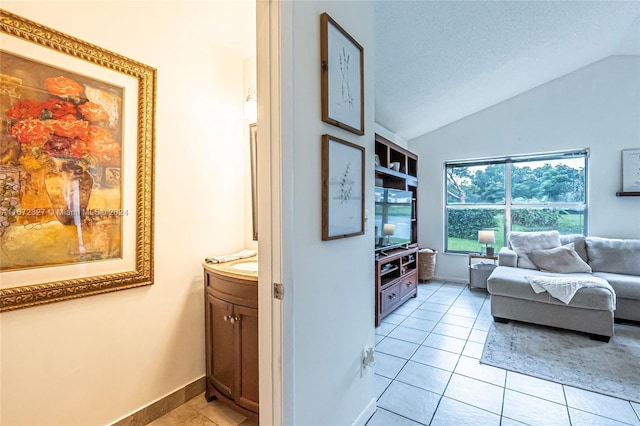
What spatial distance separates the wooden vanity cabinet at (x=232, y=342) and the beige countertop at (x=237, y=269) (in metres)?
0.03

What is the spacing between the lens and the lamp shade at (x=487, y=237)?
4.38 m

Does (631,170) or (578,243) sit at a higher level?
(631,170)

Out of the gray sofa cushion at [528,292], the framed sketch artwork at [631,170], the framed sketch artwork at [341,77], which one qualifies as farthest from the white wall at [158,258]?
the framed sketch artwork at [631,170]

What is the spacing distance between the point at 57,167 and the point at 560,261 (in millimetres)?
4753

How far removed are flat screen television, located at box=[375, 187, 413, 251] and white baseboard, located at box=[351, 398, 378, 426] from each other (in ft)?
5.67

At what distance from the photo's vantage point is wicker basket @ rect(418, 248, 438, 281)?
4910 millimetres

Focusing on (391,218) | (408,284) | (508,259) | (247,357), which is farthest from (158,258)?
(508,259)

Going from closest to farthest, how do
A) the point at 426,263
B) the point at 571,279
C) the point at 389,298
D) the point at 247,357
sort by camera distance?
the point at 247,357
the point at 571,279
the point at 389,298
the point at 426,263

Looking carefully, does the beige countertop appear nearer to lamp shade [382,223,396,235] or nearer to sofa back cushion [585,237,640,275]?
lamp shade [382,223,396,235]

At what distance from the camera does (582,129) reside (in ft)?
13.6

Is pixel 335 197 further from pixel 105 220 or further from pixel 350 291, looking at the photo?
pixel 105 220

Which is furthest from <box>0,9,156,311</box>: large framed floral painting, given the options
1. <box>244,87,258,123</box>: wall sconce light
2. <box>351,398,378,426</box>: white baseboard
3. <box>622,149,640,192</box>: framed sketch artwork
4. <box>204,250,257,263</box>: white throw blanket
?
<box>622,149,640,192</box>: framed sketch artwork

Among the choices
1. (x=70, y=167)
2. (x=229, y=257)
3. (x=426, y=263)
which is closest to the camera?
(x=70, y=167)

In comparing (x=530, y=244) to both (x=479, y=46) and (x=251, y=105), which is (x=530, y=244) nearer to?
(x=479, y=46)
